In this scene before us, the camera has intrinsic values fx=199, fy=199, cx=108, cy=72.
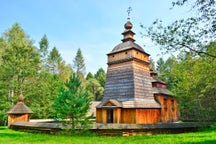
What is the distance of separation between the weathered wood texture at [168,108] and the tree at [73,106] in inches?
469

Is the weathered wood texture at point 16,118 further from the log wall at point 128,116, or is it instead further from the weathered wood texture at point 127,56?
the weathered wood texture at point 127,56

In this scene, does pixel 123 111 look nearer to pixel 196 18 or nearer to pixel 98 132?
pixel 98 132

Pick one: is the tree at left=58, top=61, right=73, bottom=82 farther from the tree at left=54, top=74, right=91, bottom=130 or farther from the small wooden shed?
the tree at left=54, top=74, right=91, bottom=130

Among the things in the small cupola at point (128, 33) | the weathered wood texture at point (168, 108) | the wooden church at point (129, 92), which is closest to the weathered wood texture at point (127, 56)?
the wooden church at point (129, 92)

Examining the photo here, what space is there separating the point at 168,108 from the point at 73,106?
15.6 metres

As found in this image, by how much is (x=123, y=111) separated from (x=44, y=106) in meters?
14.4

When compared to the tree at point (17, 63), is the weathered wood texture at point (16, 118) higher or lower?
lower

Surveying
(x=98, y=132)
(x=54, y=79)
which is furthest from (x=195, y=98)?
(x=54, y=79)

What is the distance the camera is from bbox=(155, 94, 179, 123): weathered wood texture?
948 inches

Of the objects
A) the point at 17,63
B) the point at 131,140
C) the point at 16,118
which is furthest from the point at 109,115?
the point at 17,63

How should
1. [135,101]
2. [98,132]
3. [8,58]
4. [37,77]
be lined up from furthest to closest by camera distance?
[37,77] → [8,58] → [135,101] → [98,132]

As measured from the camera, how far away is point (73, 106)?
14.8m

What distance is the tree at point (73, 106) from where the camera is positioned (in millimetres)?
14633

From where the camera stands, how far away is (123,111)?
20047mm
